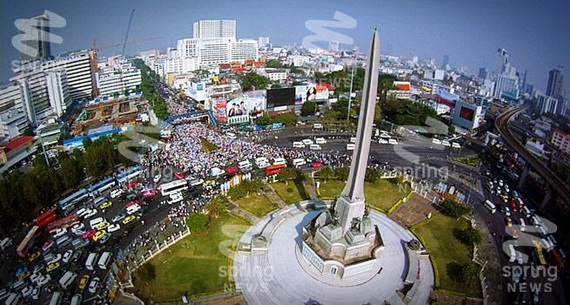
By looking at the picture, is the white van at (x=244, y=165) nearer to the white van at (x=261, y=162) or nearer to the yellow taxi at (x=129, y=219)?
the white van at (x=261, y=162)

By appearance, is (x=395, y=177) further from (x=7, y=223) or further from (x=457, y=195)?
(x=7, y=223)

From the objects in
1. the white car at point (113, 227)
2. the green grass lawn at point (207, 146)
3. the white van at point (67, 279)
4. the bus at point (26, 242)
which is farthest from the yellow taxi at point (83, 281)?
the green grass lawn at point (207, 146)

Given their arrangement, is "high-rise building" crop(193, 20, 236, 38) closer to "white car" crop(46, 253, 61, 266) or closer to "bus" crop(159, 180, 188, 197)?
"bus" crop(159, 180, 188, 197)

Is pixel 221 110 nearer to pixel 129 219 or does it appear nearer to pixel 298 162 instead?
pixel 298 162

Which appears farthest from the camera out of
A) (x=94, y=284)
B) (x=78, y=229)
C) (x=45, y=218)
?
(x=45, y=218)

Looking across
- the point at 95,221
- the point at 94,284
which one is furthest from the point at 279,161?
the point at 94,284

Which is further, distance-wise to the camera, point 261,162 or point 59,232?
point 261,162

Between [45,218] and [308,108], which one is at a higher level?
[308,108]

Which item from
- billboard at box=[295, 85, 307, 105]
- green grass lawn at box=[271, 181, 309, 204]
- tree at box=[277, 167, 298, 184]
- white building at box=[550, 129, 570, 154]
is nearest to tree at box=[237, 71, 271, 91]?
billboard at box=[295, 85, 307, 105]
